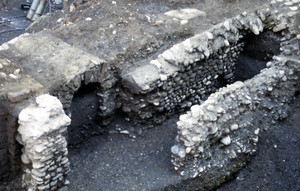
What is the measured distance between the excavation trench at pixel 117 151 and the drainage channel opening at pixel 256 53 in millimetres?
1629

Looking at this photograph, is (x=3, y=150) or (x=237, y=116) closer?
(x=3, y=150)

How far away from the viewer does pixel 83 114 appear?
5055 mm

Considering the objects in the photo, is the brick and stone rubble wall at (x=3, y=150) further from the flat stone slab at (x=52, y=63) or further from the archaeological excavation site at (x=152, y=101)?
the flat stone slab at (x=52, y=63)

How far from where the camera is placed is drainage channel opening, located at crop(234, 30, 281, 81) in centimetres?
630

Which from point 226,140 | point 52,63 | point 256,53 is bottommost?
point 226,140

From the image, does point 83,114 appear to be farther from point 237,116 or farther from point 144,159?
point 237,116

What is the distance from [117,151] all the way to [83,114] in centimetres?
67

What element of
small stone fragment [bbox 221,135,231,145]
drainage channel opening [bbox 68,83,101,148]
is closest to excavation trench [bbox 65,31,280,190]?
drainage channel opening [bbox 68,83,101,148]

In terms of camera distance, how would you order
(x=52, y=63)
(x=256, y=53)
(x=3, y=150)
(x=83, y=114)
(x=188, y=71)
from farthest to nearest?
(x=256, y=53)
(x=188, y=71)
(x=83, y=114)
(x=52, y=63)
(x=3, y=150)

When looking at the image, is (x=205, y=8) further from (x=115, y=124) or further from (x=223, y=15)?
(x=115, y=124)

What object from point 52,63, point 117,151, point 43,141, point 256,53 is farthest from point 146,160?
point 256,53

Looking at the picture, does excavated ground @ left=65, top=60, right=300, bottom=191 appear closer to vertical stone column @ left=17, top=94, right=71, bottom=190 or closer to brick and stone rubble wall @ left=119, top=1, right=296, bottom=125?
brick and stone rubble wall @ left=119, top=1, right=296, bottom=125

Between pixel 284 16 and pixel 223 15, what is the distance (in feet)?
3.21

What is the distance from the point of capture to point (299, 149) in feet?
18.0
